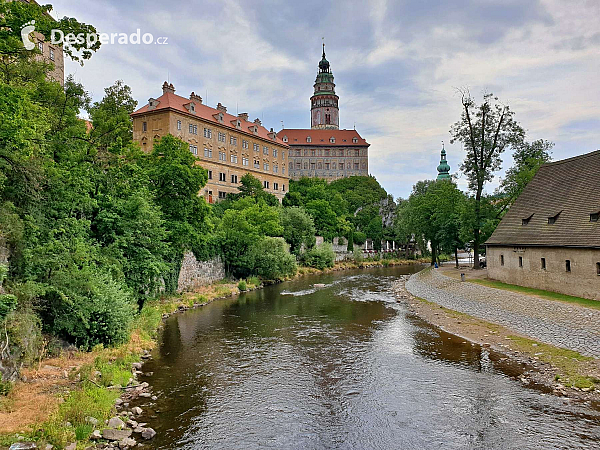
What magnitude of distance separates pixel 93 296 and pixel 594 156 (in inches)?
1048

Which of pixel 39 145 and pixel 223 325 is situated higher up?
pixel 39 145

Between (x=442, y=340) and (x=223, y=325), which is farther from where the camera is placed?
(x=223, y=325)

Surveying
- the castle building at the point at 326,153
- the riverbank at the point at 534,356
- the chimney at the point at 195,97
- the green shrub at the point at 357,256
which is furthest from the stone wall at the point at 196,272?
the castle building at the point at 326,153

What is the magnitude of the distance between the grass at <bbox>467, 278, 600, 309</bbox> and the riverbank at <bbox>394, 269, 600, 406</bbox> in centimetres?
318

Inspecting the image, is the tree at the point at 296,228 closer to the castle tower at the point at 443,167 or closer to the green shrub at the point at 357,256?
the green shrub at the point at 357,256

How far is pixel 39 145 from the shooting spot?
14.9m

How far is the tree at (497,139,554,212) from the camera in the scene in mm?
34781

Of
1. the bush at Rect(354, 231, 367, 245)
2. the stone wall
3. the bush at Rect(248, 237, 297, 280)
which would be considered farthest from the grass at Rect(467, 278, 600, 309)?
the bush at Rect(354, 231, 367, 245)

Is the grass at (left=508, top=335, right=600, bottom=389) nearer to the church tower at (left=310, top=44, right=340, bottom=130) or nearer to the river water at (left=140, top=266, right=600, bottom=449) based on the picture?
the river water at (left=140, top=266, right=600, bottom=449)

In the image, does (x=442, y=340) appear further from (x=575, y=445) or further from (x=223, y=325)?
(x=223, y=325)

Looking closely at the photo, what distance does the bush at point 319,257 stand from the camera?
5091 cm

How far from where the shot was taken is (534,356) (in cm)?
1467

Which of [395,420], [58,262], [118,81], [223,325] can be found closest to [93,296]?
[58,262]

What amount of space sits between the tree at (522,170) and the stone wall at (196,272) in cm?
2403
